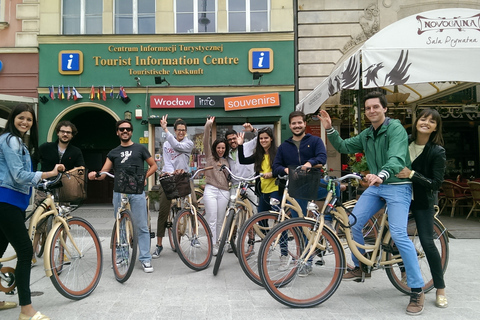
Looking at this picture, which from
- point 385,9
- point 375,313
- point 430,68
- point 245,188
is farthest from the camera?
point 385,9

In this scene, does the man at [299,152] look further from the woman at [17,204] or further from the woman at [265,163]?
the woman at [17,204]

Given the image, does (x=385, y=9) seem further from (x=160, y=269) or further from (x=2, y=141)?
(x=2, y=141)

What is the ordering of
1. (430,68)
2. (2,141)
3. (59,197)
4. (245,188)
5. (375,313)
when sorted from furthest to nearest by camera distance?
1. (430,68)
2. (245,188)
3. (59,197)
4. (375,313)
5. (2,141)

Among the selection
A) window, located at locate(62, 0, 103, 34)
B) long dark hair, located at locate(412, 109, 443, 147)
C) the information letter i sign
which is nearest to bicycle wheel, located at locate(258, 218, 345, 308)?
long dark hair, located at locate(412, 109, 443, 147)

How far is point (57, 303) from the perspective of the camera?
140 inches

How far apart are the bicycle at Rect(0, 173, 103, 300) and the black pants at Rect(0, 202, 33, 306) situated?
0.67 ft

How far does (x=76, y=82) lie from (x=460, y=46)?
1048cm

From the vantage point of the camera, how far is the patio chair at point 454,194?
904 cm

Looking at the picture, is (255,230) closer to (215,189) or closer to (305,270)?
(305,270)

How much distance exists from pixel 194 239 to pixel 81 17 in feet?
33.1

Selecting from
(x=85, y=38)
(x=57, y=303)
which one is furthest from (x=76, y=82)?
(x=57, y=303)

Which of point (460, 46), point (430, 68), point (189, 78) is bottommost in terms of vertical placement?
point (430, 68)

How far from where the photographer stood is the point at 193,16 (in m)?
11.8

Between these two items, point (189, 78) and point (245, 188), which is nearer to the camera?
point (245, 188)
